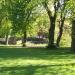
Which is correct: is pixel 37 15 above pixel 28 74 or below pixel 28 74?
above

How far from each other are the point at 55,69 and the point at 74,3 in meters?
3.66

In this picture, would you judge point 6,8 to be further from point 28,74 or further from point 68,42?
point 28,74

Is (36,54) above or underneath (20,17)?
underneath

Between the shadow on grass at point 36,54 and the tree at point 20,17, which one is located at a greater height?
the tree at point 20,17

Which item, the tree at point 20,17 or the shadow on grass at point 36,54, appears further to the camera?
the tree at point 20,17

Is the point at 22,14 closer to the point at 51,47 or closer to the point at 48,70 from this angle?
the point at 51,47

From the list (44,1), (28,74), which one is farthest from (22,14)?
(28,74)

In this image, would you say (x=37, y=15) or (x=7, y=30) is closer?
(x=37, y=15)

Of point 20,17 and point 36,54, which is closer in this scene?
point 36,54

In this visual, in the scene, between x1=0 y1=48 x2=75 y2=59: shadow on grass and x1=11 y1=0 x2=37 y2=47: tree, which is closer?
x1=0 y1=48 x2=75 y2=59: shadow on grass

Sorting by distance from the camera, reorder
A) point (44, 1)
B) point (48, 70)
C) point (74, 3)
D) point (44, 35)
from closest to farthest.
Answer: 1. point (48, 70)
2. point (74, 3)
3. point (44, 1)
4. point (44, 35)

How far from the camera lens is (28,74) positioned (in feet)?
44.9

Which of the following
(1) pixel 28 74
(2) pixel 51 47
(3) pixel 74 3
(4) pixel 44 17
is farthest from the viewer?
(4) pixel 44 17

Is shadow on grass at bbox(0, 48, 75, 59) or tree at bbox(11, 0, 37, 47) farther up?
tree at bbox(11, 0, 37, 47)
